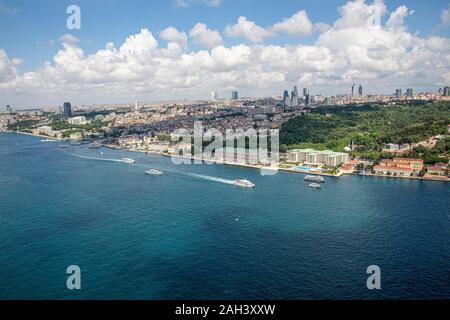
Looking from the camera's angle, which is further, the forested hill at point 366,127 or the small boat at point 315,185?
the forested hill at point 366,127

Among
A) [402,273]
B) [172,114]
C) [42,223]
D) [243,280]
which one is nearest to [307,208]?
[402,273]

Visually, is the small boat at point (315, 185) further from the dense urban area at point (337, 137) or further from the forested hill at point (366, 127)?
the forested hill at point (366, 127)

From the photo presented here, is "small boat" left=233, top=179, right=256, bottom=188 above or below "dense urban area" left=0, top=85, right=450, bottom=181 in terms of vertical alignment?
below

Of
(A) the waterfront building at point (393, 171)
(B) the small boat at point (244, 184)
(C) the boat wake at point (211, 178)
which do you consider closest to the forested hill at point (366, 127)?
(A) the waterfront building at point (393, 171)

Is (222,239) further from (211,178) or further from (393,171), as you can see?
(393,171)

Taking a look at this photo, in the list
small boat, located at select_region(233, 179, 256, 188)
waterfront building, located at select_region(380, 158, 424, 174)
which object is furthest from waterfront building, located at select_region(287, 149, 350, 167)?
small boat, located at select_region(233, 179, 256, 188)

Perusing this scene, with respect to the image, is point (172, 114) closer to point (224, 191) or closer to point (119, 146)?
point (119, 146)

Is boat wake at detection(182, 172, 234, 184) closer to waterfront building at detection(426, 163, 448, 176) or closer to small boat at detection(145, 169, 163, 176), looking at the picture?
small boat at detection(145, 169, 163, 176)
